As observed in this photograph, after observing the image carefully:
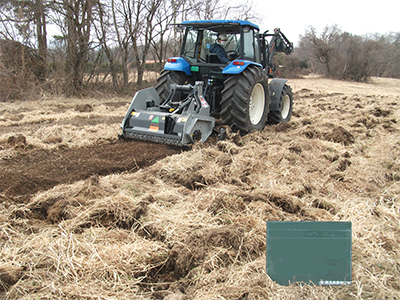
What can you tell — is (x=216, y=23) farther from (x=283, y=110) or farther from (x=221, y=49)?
(x=283, y=110)

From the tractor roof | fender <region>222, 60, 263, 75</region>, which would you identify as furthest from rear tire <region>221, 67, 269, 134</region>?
the tractor roof

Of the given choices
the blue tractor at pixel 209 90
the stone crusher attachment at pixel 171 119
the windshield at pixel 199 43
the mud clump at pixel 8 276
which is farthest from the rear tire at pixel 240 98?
the mud clump at pixel 8 276

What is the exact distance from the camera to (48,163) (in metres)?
4.27

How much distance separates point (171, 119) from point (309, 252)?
348 centimetres

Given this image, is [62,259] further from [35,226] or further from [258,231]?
[258,231]

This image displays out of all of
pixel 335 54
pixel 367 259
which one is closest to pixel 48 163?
pixel 367 259

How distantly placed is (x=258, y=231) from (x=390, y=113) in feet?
26.3

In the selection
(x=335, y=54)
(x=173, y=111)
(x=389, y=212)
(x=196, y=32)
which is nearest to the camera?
(x=389, y=212)

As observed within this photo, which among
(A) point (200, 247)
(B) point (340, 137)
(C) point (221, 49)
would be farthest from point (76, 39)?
(A) point (200, 247)

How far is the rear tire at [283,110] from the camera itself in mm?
7324

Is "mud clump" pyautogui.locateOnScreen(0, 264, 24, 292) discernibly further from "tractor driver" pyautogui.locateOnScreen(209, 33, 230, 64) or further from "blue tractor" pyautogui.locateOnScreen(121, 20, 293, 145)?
"tractor driver" pyautogui.locateOnScreen(209, 33, 230, 64)

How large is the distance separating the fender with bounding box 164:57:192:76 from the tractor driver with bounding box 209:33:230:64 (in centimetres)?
56

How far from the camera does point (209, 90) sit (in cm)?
615

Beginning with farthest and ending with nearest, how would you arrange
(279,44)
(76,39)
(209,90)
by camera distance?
(76,39), (279,44), (209,90)
